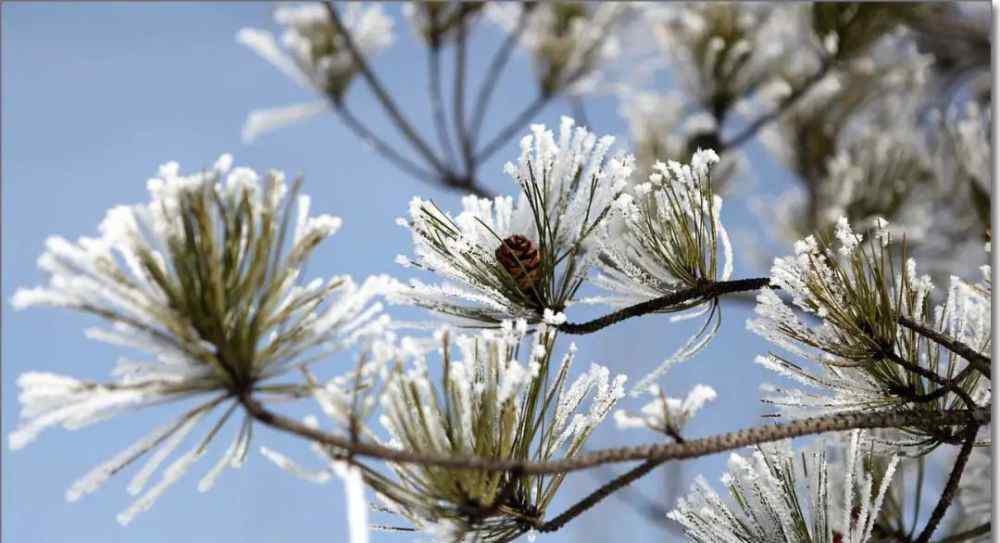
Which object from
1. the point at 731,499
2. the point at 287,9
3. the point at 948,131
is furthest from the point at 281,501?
the point at 731,499

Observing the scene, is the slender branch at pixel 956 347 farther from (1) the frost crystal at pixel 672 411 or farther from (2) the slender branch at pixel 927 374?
(1) the frost crystal at pixel 672 411

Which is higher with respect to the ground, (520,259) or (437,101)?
(437,101)

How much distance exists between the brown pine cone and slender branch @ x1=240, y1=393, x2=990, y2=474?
0.12 metres

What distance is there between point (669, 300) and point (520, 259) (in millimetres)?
83

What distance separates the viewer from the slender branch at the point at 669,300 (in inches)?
19.6

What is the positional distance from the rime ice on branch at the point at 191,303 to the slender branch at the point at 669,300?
14 cm

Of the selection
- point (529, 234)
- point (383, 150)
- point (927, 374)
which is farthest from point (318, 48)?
point (927, 374)

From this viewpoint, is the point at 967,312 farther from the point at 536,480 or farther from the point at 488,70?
the point at 488,70

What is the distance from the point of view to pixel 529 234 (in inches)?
20.3

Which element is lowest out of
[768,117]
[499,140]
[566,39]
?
[499,140]

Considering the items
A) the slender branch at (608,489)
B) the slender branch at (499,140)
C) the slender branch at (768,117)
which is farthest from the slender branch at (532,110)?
the slender branch at (608,489)

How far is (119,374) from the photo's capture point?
14.6 inches

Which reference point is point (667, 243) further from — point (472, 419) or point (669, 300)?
point (472, 419)

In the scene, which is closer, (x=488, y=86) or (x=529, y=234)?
(x=529, y=234)
